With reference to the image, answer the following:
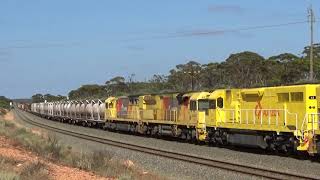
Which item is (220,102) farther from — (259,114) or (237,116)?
(259,114)

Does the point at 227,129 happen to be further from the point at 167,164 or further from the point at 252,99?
the point at 167,164

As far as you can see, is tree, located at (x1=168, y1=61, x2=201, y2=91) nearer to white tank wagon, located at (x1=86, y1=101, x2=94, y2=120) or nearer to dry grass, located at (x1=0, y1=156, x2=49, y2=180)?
white tank wagon, located at (x1=86, y1=101, x2=94, y2=120)

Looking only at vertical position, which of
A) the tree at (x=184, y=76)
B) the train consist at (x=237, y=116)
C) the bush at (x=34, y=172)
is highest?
the tree at (x=184, y=76)

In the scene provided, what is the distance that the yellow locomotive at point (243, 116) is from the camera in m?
21.4

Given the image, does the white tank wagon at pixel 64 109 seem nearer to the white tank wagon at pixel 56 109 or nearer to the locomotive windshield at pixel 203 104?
the white tank wagon at pixel 56 109

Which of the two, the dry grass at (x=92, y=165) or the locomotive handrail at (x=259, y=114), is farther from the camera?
the locomotive handrail at (x=259, y=114)

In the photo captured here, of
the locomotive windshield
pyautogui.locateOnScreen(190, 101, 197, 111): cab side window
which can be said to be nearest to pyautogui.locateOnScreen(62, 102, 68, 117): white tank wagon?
pyautogui.locateOnScreen(190, 101, 197, 111): cab side window

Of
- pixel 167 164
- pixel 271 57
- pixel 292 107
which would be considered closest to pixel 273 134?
pixel 292 107

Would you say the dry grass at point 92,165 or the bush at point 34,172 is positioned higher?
the bush at point 34,172

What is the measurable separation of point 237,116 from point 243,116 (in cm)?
57

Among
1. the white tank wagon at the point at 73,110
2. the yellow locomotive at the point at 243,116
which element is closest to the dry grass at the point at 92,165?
the yellow locomotive at the point at 243,116

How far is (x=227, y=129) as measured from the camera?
26.5 metres

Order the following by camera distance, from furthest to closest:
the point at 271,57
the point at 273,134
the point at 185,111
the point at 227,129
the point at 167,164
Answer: the point at 271,57, the point at 185,111, the point at 227,129, the point at 273,134, the point at 167,164

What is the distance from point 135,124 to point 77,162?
22.7 metres
